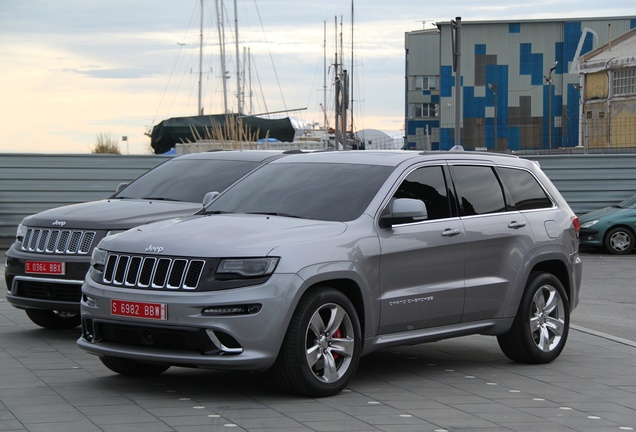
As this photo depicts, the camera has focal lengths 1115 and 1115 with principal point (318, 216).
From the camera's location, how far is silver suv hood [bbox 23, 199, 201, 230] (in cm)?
979

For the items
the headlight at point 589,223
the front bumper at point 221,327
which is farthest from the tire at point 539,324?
the headlight at point 589,223

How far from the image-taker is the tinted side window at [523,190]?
919 centimetres

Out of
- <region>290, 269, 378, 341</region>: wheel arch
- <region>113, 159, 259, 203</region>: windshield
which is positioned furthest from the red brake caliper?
<region>113, 159, 259, 203</region>: windshield

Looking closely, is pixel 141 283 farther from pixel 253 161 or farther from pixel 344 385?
pixel 253 161

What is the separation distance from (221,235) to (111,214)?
304 centimetres

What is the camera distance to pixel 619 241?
880 inches

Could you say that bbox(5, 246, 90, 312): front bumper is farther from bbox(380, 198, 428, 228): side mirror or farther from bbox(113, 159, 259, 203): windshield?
bbox(380, 198, 428, 228): side mirror

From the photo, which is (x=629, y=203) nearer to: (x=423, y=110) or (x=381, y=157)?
(x=381, y=157)

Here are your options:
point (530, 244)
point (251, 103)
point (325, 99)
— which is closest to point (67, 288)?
point (530, 244)

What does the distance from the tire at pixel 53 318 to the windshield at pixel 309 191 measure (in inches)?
110

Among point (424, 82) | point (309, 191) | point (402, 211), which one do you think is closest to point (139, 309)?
point (309, 191)

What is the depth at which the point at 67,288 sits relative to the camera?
9.66 meters

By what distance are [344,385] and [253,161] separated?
175 inches

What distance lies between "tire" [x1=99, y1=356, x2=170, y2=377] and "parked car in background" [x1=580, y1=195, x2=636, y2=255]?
15.8 meters
